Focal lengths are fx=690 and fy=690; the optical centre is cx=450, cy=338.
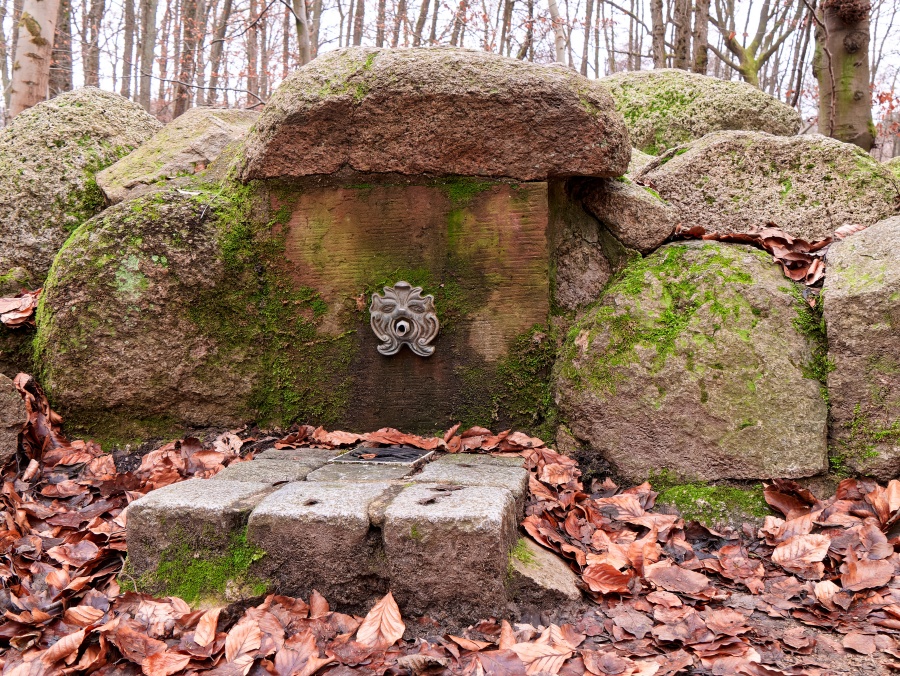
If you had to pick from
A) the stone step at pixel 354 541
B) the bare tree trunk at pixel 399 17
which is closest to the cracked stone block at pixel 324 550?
the stone step at pixel 354 541

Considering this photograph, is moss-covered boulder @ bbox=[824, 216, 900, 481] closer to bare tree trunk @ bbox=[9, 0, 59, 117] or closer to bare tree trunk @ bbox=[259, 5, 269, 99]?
bare tree trunk @ bbox=[9, 0, 59, 117]

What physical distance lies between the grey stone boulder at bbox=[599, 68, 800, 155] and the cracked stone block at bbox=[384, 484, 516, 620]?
430 cm

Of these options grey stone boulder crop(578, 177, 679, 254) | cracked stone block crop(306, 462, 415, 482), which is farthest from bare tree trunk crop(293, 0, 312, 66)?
cracked stone block crop(306, 462, 415, 482)

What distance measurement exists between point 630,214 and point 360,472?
186 centimetres

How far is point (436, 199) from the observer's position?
3.34 m

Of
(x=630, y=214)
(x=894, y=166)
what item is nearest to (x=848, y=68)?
(x=894, y=166)

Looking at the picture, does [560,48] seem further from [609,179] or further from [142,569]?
[142,569]

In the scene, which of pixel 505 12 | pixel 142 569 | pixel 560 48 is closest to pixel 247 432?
pixel 142 569

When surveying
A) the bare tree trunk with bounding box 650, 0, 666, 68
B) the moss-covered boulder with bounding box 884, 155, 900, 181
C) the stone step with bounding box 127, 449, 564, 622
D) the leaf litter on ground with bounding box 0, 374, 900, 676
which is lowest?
the leaf litter on ground with bounding box 0, 374, 900, 676

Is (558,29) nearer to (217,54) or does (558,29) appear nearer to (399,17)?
(399,17)

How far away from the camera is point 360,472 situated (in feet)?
8.95

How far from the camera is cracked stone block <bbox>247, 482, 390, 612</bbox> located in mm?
2203

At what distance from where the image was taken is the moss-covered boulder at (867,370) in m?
2.76

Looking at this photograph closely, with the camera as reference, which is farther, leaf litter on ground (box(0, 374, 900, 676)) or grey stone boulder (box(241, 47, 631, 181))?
grey stone boulder (box(241, 47, 631, 181))
